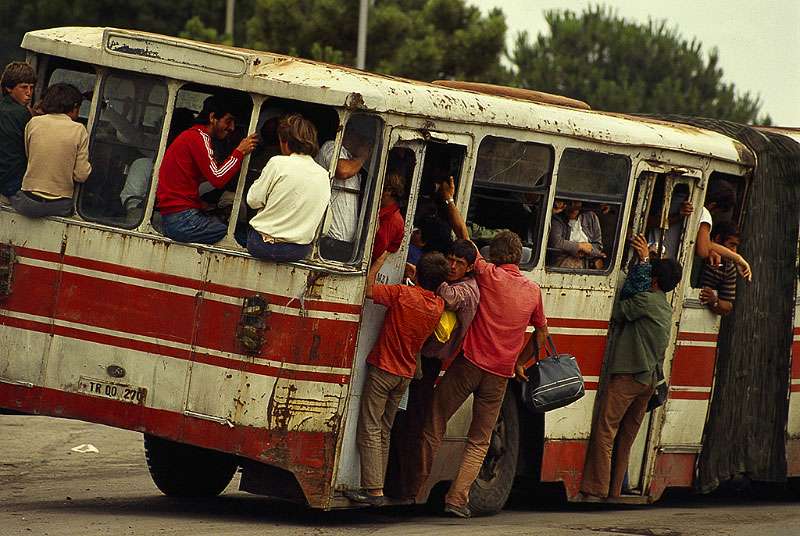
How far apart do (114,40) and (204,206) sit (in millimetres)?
1113

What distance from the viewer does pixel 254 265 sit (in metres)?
9.66

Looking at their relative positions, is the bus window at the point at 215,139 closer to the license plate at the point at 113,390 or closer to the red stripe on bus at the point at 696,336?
the license plate at the point at 113,390

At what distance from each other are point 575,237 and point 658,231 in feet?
3.54

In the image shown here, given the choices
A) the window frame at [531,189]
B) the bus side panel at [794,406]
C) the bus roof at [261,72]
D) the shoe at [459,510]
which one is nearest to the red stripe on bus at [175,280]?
the bus roof at [261,72]

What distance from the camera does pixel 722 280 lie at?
12883mm

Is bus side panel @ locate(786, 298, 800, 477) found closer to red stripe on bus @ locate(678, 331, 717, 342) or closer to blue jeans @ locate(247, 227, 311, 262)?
red stripe on bus @ locate(678, 331, 717, 342)

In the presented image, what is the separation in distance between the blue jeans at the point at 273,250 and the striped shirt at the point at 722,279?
4282mm

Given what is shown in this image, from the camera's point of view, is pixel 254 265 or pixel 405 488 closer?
pixel 254 265

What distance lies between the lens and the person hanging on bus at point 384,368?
33.2 ft

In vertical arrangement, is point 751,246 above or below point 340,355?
above

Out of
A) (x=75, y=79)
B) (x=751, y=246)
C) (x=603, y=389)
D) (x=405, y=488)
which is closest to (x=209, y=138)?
(x=75, y=79)

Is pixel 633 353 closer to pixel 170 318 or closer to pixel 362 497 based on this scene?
pixel 362 497

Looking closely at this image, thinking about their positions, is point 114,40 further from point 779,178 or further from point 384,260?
point 779,178

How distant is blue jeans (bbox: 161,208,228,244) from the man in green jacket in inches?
138
